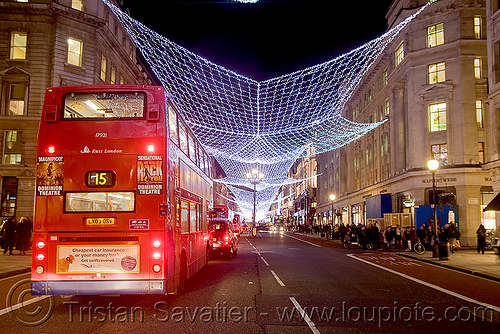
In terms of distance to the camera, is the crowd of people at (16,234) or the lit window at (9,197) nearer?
the crowd of people at (16,234)

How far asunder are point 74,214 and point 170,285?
230cm

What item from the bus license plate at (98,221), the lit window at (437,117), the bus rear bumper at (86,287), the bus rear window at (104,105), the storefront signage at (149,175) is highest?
the lit window at (437,117)

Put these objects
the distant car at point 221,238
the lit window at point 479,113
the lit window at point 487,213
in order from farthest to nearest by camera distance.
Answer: the lit window at point 479,113 < the lit window at point 487,213 < the distant car at point 221,238

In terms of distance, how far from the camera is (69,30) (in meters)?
31.2

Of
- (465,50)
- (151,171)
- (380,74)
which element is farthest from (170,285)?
(380,74)

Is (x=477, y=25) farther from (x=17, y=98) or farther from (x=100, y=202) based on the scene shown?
(x=100, y=202)

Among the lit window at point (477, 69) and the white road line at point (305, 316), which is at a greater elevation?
the lit window at point (477, 69)

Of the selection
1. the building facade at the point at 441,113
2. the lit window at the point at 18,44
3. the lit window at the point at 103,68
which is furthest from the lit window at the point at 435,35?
the lit window at the point at 18,44

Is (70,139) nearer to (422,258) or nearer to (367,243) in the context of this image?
(422,258)

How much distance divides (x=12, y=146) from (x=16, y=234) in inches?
410

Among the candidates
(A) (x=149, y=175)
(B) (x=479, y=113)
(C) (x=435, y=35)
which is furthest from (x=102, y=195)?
(C) (x=435, y=35)

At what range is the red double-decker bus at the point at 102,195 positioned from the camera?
8.45 metres

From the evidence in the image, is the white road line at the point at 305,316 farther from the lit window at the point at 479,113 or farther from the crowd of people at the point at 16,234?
the lit window at the point at 479,113

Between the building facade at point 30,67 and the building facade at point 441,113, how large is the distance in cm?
2476
